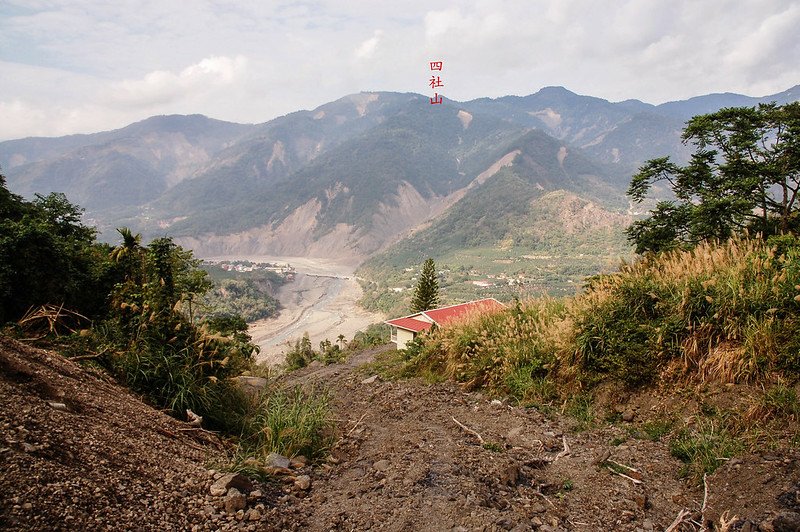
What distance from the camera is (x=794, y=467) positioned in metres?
3.07

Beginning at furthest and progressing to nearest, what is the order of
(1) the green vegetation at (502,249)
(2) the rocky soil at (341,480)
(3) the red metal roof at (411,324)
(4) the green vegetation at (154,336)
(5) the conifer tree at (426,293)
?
1. (1) the green vegetation at (502,249)
2. (5) the conifer tree at (426,293)
3. (3) the red metal roof at (411,324)
4. (4) the green vegetation at (154,336)
5. (2) the rocky soil at (341,480)

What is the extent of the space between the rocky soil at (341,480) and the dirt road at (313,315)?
1207 inches

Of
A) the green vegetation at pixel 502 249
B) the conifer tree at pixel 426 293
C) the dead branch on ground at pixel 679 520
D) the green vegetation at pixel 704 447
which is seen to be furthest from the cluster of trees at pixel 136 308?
the green vegetation at pixel 502 249

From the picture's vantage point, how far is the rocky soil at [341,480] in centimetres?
251

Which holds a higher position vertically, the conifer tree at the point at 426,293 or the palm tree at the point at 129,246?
the palm tree at the point at 129,246

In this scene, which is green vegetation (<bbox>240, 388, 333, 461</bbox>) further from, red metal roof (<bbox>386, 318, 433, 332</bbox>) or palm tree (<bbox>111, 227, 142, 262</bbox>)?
red metal roof (<bbox>386, 318, 433, 332</bbox>)

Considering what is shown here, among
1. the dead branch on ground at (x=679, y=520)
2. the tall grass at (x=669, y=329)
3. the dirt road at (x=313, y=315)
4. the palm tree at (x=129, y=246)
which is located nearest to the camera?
the dead branch on ground at (x=679, y=520)

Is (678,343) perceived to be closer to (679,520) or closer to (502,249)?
(679,520)

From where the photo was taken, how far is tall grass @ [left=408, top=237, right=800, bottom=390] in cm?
445

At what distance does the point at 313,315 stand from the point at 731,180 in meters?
74.2

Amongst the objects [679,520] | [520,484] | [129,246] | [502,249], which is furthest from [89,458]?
[502,249]

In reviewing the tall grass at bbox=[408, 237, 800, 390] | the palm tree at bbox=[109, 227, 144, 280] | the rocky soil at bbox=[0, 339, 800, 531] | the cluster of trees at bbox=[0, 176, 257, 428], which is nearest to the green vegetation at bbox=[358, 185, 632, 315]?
the tall grass at bbox=[408, 237, 800, 390]

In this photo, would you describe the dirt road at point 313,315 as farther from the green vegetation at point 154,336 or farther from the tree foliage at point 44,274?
the green vegetation at point 154,336

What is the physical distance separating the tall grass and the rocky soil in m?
1.03
